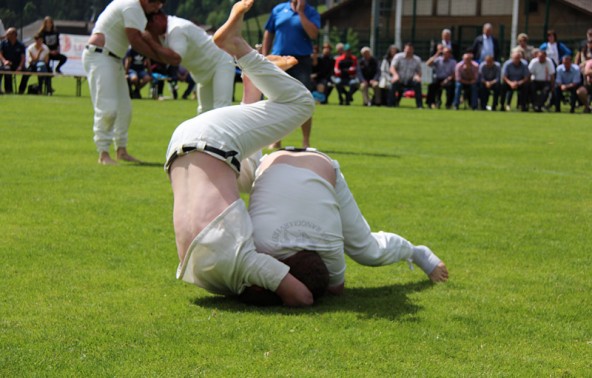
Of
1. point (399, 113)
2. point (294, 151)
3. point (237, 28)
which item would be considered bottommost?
point (399, 113)

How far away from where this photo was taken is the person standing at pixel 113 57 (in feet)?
34.5

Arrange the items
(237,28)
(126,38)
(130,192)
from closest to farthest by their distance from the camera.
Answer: (237,28), (130,192), (126,38)

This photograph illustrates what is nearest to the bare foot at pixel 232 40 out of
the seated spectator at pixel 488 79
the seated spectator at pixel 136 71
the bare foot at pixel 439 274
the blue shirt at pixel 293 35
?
the bare foot at pixel 439 274

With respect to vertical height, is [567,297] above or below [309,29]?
below

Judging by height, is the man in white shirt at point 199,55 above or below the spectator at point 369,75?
above

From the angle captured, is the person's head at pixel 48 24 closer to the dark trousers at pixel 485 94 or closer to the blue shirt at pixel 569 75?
the dark trousers at pixel 485 94

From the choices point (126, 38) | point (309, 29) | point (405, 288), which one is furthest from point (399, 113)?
point (405, 288)

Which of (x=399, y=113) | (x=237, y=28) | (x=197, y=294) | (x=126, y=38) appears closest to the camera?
→ (x=197, y=294)

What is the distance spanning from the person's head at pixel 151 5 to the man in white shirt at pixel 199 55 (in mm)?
212

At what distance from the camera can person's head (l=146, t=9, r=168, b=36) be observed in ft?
35.7

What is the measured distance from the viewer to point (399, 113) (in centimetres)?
2347

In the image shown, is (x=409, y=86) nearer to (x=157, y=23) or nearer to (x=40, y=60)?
(x=40, y=60)

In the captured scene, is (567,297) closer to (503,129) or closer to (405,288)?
(405,288)

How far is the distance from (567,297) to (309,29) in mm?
8440
